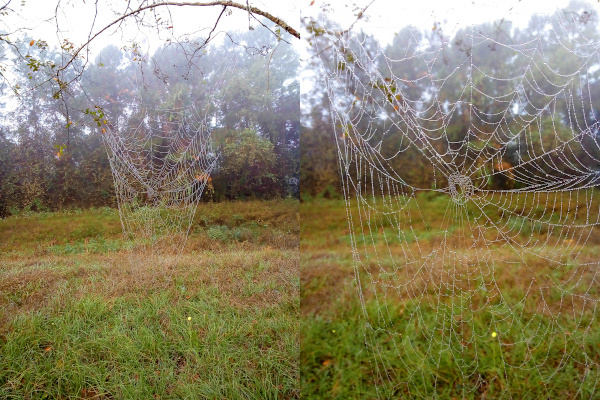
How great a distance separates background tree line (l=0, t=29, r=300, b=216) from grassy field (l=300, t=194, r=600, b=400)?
30.2 inches

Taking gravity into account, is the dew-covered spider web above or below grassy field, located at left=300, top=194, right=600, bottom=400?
above

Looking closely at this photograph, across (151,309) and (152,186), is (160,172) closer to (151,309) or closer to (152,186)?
(152,186)

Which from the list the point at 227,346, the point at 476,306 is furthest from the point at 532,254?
the point at 227,346

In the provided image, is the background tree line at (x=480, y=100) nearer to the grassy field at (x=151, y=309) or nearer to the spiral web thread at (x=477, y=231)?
the spiral web thread at (x=477, y=231)

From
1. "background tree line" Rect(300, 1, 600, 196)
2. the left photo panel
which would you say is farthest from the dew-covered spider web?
"background tree line" Rect(300, 1, 600, 196)

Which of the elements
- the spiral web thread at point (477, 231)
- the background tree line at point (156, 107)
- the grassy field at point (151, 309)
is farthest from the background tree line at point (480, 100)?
the grassy field at point (151, 309)

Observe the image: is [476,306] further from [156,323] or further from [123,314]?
[123,314]

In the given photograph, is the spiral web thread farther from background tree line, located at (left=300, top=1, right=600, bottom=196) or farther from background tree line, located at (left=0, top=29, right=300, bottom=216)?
background tree line, located at (left=0, top=29, right=300, bottom=216)

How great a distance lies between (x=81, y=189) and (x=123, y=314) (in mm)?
1200

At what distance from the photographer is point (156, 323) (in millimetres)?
2762

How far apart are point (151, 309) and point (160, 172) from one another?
1174mm

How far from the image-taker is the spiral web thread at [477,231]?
2250 mm

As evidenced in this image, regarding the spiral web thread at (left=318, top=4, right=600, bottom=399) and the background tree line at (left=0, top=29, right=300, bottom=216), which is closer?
the spiral web thread at (left=318, top=4, right=600, bottom=399)

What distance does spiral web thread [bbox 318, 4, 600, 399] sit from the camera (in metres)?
2.25
